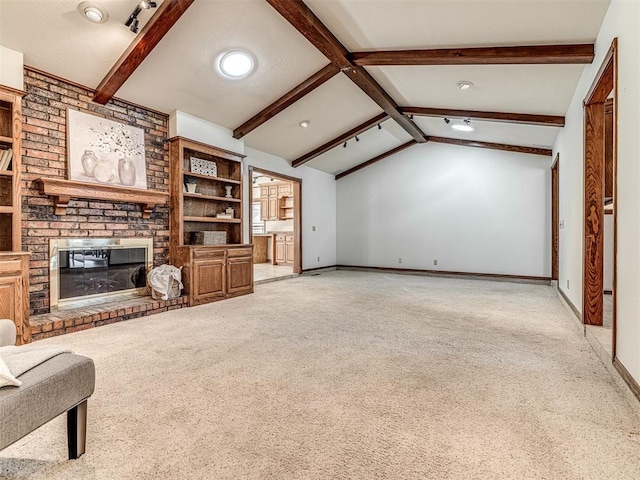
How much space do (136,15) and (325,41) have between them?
181 centimetres

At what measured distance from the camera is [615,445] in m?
1.58

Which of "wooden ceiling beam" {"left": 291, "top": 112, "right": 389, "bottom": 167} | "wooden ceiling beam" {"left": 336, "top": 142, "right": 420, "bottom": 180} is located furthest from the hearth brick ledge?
"wooden ceiling beam" {"left": 336, "top": 142, "right": 420, "bottom": 180}

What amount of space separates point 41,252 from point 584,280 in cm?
549

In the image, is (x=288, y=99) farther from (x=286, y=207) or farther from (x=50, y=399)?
(x=286, y=207)

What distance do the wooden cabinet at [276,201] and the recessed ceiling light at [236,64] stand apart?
571 cm

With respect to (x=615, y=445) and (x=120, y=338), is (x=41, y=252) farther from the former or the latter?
(x=615, y=445)

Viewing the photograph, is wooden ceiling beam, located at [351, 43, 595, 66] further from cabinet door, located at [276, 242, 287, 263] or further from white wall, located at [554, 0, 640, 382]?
cabinet door, located at [276, 242, 287, 263]

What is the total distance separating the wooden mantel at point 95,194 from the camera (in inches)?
140

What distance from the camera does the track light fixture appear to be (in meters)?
2.95

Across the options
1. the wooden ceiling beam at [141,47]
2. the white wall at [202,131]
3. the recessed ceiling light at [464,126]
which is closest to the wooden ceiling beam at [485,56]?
the wooden ceiling beam at [141,47]

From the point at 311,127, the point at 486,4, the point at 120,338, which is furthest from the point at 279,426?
the point at 311,127

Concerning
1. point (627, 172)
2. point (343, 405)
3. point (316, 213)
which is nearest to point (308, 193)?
point (316, 213)

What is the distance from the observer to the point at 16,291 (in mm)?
3031

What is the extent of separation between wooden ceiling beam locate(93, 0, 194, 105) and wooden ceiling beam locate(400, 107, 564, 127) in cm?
382
